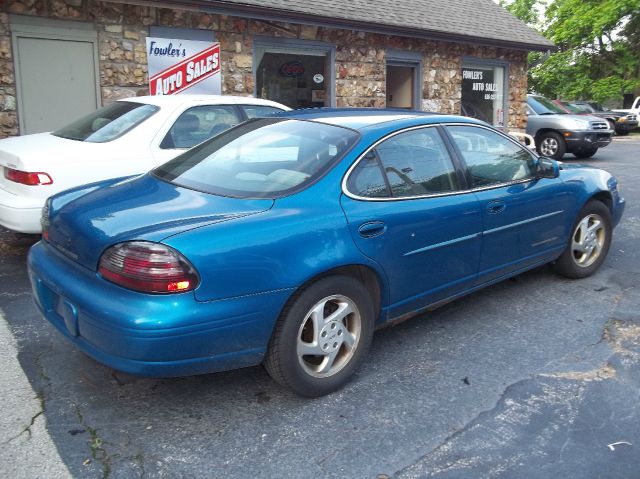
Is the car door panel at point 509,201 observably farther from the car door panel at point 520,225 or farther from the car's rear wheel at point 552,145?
the car's rear wheel at point 552,145

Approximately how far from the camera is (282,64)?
35.9ft

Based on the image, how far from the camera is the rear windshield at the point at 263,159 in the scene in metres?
3.37

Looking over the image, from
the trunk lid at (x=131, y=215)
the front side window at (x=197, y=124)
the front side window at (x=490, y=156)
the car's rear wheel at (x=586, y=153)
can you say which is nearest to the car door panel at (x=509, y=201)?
the front side window at (x=490, y=156)

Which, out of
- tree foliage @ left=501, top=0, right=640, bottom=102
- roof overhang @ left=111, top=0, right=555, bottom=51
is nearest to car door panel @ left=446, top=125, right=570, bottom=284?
roof overhang @ left=111, top=0, right=555, bottom=51

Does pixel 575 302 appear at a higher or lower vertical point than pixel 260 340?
lower

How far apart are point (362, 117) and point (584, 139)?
497 inches

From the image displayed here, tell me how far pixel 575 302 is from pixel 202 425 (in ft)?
10.4

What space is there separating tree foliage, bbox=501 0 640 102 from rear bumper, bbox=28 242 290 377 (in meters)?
29.5

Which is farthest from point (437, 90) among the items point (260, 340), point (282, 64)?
point (260, 340)

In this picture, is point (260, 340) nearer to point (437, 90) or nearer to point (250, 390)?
point (250, 390)

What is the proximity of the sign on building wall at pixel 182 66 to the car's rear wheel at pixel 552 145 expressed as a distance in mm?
9059

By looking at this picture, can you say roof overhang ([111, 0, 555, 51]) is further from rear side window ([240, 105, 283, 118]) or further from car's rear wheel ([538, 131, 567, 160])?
rear side window ([240, 105, 283, 118])

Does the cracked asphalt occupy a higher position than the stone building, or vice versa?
the stone building

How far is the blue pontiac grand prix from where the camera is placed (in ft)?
9.03
